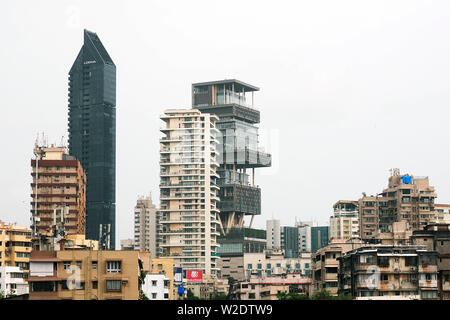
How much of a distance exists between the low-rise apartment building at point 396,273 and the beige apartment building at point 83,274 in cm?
2770

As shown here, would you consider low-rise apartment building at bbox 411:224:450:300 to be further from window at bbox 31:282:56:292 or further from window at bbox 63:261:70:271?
window at bbox 31:282:56:292

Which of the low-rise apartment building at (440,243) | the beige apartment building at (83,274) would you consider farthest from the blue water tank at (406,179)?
the beige apartment building at (83,274)

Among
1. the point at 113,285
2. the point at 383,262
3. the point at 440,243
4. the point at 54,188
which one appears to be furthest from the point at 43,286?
the point at 54,188

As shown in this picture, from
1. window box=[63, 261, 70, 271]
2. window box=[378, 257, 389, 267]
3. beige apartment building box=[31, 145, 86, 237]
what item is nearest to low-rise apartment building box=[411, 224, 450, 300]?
window box=[378, 257, 389, 267]

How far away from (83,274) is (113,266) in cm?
290

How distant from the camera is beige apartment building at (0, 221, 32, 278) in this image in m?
127

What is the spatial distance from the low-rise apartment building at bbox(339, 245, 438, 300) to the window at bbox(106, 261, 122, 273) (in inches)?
1109

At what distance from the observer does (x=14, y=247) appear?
421ft

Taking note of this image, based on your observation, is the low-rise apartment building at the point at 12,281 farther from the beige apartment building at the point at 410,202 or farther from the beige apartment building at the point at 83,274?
the beige apartment building at the point at 410,202

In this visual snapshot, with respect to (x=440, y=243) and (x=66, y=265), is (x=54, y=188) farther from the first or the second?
(x=66, y=265)

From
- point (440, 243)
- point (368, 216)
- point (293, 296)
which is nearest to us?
point (440, 243)

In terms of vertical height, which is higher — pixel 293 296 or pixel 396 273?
pixel 396 273

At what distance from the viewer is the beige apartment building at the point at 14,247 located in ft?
417
